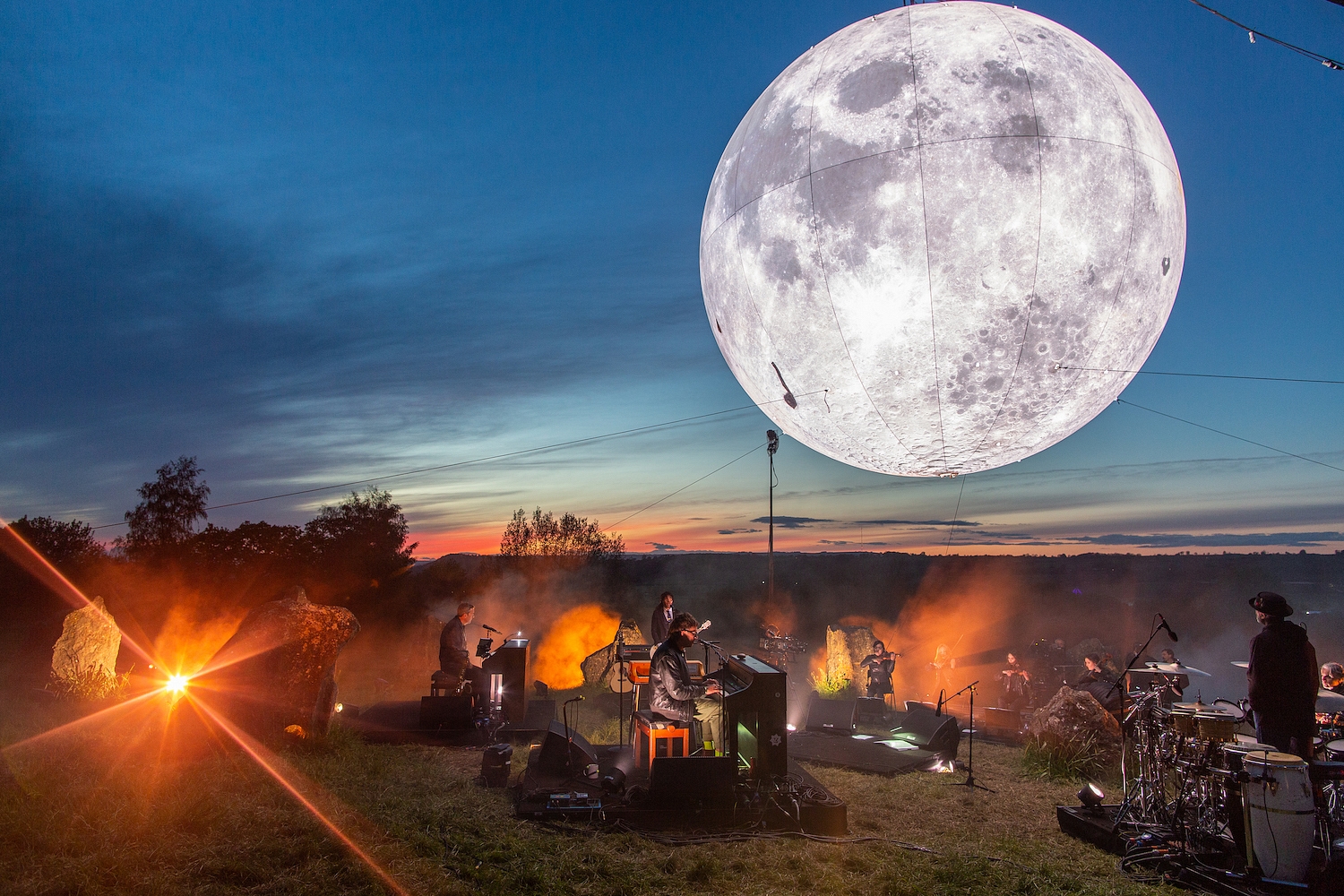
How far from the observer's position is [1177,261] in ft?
10.9

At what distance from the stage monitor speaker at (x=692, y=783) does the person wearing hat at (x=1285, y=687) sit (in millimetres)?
4351

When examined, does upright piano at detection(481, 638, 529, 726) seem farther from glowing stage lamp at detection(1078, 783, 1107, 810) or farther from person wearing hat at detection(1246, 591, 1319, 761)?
person wearing hat at detection(1246, 591, 1319, 761)

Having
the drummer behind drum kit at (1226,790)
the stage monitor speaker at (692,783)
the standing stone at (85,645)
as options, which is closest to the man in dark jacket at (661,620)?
the stage monitor speaker at (692,783)

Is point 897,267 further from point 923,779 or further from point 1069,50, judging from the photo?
point 923,779

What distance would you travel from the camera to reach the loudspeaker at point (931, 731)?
8797 millimetres

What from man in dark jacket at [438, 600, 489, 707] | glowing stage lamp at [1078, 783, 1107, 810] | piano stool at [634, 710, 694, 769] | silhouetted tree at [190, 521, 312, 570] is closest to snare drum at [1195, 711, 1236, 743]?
glowing stage lamp at [1078, 783, 1107, 810]

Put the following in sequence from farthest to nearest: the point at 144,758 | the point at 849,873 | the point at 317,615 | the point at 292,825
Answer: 1. the point at 317,615
2. the point at 144,758
3. the point at 292,825
4. the point at 849,873

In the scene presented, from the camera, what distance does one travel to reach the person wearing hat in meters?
5.40

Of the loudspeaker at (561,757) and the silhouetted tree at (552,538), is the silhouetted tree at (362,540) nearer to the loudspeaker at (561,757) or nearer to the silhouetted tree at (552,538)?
the silhouetted tree at (552,538)

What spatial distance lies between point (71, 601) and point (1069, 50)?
23.6 metres

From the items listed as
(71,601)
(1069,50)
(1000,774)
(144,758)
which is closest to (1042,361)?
(1069,50)

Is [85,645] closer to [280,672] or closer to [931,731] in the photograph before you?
[280,672]

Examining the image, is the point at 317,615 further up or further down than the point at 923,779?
further up

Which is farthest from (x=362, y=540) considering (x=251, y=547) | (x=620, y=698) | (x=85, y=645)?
(x=620, y=698)
